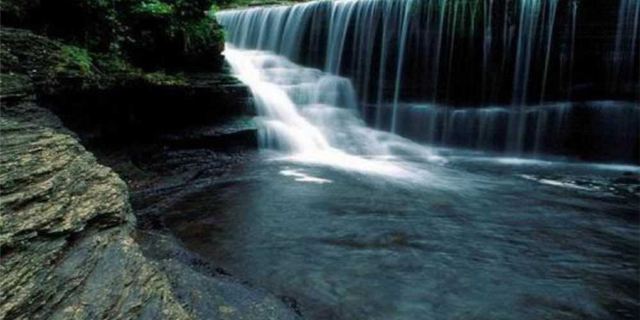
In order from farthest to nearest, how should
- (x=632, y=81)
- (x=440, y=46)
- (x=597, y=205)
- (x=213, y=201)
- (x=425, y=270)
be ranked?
(x=440, y=46) → (x=632, y=81) → (x=597, y=205) → (x=213, y=201) → (x=425, y=270)

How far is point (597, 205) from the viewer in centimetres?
633

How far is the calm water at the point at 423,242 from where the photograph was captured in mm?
3576

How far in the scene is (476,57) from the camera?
10.5 metres

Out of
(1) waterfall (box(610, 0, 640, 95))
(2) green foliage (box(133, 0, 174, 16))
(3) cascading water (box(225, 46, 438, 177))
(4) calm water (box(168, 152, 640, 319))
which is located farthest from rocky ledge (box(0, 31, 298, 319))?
(1) waterfall (box(610, 0, 640, 95))

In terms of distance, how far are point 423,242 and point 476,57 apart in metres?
7.02

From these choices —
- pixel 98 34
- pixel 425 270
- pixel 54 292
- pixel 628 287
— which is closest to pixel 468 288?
pixel 425 270

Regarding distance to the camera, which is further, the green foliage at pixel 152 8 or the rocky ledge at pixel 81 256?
the green foliage at pixel 152 8

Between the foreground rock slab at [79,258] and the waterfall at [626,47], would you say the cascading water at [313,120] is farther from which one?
the foreground rock slab at [79,258]

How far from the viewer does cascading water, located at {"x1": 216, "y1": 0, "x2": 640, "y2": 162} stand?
9367 mm

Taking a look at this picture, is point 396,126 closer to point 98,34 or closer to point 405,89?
point 405,89

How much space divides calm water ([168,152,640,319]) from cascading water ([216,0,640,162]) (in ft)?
8.94

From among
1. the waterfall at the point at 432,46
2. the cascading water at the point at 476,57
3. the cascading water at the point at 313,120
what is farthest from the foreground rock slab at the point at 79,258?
the waterfall at the point at 432,46

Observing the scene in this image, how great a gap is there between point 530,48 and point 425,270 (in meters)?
7.52

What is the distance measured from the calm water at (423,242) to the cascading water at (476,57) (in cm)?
273
